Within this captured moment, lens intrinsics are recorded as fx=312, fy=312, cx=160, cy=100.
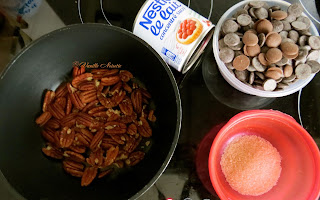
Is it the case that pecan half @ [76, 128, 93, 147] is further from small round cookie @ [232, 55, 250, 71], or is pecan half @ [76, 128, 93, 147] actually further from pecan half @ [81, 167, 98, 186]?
small round cookie @ [232, 55, 250, 71]

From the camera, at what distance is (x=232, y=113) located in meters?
0.92

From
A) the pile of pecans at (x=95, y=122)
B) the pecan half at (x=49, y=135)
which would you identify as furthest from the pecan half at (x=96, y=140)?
the pecan half at (x=49, y=135)

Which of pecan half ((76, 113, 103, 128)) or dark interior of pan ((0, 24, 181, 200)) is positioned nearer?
dark interior of pan ((0, 24, 181, 200))

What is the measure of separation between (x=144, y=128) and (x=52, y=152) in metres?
0.26

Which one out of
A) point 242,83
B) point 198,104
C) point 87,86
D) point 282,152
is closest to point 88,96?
point 87,86

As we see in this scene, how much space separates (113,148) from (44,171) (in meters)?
0.19

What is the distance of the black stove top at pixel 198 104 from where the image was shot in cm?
87

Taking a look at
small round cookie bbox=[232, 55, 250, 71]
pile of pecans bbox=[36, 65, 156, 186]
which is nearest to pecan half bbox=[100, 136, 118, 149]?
pile of pecans bbox=[36, 65, 156, 186]

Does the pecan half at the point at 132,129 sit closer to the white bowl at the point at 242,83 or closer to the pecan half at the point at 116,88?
the pecan half at the point at 116,88

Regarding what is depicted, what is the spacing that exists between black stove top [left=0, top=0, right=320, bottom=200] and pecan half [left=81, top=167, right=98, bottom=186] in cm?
15

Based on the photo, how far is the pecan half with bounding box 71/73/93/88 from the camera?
88cm

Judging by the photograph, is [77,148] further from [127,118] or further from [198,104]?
[198,104]

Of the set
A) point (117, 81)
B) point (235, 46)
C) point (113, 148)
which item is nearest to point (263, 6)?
point (235, 46)

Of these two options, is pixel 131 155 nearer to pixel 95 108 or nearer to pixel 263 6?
pixel 95 108
